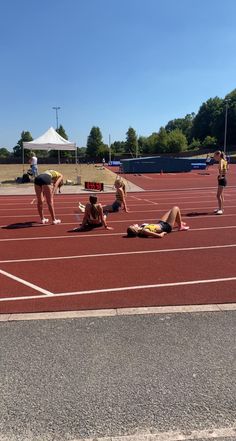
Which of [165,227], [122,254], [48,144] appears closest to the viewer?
[122,254]

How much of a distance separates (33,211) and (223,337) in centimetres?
1096

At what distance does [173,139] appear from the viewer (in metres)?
108

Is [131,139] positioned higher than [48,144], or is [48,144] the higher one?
[131,139]

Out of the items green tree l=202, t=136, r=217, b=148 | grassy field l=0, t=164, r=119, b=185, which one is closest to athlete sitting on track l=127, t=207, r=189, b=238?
grassy field l=0, t=164, r=119, b=185

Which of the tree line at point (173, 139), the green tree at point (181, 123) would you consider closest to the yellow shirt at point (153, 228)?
the tree line at point (173, 139)

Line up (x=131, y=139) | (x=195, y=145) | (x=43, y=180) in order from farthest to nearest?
(x=195, y=145) → (x=131, y=139) → (x=43, y=180)

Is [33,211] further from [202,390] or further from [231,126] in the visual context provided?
[231,126]

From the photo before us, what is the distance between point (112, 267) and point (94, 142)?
9971 centimetres

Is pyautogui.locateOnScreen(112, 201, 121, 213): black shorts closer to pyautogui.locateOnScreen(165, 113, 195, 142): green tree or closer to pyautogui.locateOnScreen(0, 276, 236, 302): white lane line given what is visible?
pyautogui.locateOnScreen(0, 276, 236, 302): white lane line

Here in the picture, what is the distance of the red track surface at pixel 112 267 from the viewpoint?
5.29m

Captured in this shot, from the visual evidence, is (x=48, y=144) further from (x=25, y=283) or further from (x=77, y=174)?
(x=25, y=283)

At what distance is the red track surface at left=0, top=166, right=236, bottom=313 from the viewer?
529cm

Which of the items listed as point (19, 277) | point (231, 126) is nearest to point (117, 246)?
point (19, 277)

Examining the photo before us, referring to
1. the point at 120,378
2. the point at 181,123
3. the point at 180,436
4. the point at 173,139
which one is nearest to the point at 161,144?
the point at 173,139
